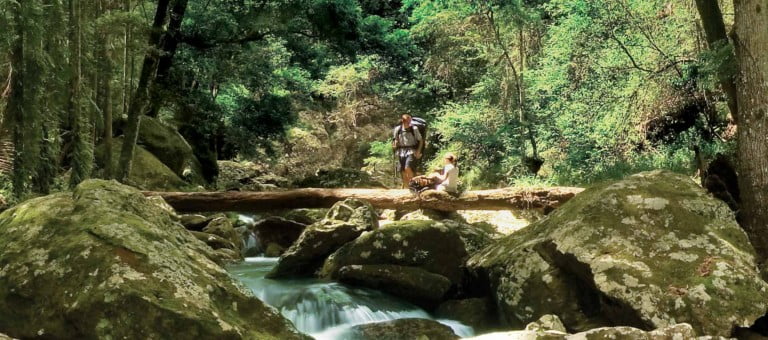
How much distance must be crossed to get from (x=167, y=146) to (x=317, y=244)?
10.8 m

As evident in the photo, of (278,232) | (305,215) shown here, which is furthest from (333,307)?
(305,215)

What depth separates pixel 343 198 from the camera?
37.1ft

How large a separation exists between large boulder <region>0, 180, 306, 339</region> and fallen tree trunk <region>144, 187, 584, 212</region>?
273 inches

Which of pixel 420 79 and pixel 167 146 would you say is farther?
pixel 420 79

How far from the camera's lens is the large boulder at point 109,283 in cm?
328

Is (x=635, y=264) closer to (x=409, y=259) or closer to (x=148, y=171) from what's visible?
(x=409, y=259)

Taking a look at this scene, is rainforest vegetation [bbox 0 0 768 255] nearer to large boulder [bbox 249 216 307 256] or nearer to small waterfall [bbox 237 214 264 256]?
small waterfall [bbox 237 214 264 256]

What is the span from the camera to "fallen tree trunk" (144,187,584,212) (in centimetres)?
1073

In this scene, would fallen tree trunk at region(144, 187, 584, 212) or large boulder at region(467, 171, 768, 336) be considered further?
fallen tree trunk at region(144, 187, 584, 212)

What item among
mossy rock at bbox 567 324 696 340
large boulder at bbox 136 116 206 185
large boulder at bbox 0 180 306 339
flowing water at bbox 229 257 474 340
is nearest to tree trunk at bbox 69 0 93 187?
flowing water at bbox 229 257 474 340

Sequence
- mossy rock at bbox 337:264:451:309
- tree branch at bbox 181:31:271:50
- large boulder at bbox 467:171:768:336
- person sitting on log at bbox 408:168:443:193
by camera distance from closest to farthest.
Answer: large boulder at bbox 467:171:768:336 < mossy rock at bbox 337:264:451:309 < person sitting on log at bbox 408:168:443:193 < tree branch at bbox 181:31:271:50

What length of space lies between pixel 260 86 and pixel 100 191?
46.4 ft

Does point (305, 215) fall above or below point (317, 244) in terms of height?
below

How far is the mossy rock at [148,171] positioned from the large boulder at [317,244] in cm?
734
